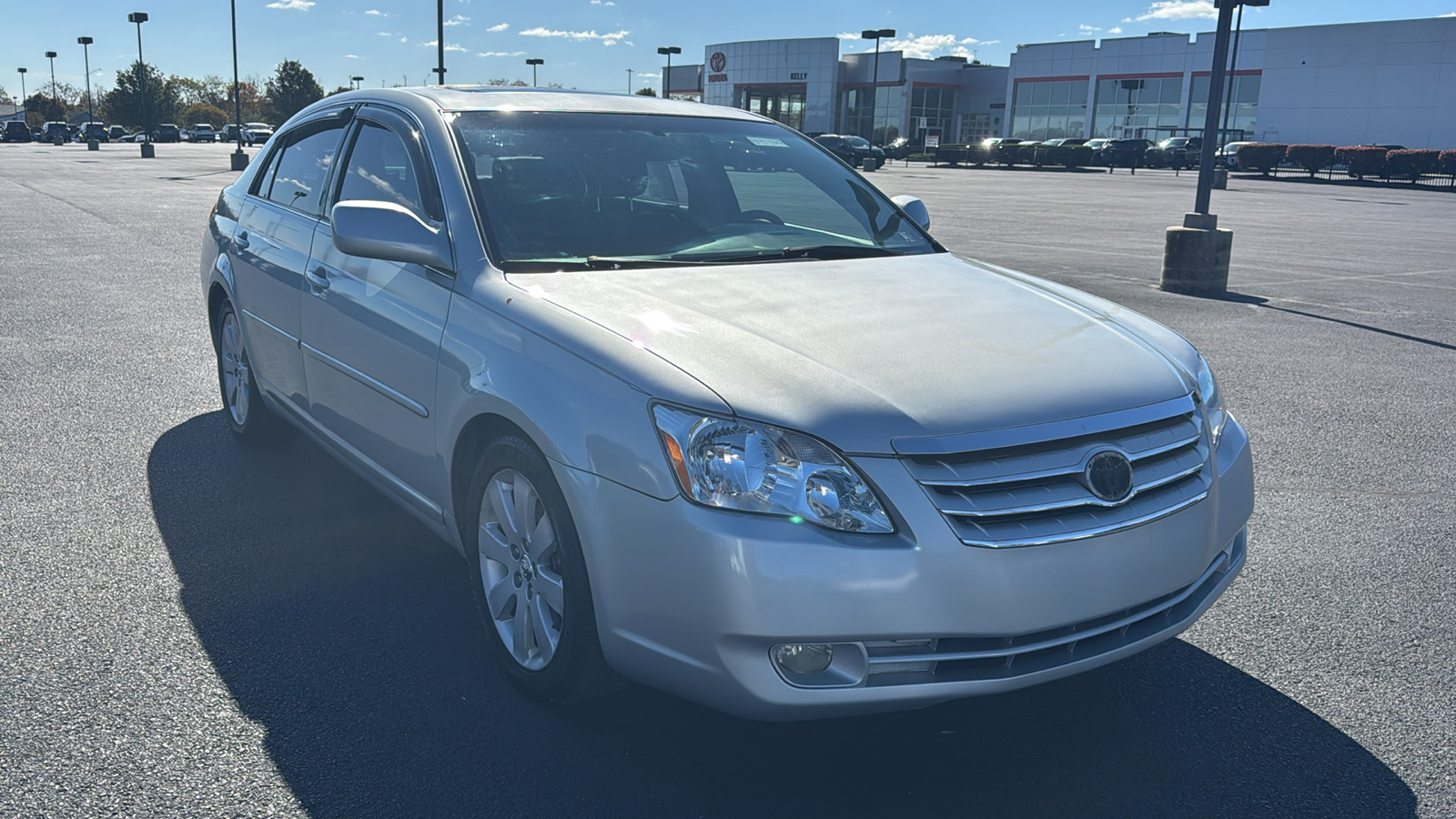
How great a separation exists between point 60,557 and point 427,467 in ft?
5.59

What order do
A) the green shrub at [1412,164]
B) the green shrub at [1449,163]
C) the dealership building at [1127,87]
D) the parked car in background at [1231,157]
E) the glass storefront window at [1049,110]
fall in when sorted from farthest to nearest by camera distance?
the glass storefront window at [1049,110], the dealership building at [1127,87], the parked car in background at [1231,157], the green shrub at [1412,164], the green shrub at [1449,163]

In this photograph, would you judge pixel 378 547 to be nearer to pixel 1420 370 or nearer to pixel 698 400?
pixel 698 400

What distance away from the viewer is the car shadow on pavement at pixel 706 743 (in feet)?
9.33

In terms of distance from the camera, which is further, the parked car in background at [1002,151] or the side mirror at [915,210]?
the parked car in background at [1002,151]

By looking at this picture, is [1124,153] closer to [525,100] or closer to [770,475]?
[525,100]

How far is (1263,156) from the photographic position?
4925 cm

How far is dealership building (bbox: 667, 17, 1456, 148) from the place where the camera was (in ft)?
207

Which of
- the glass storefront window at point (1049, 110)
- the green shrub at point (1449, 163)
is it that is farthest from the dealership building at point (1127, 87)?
the green shrub at point (1449, 163)

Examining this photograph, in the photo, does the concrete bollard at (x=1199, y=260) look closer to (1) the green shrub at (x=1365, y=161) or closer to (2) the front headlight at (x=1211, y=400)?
(2) the front headlight at (x=1211, y=400)

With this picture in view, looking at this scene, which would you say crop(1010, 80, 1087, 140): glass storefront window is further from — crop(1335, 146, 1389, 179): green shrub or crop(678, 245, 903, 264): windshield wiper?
crop(678, 245, 903, 264): windshield wiper

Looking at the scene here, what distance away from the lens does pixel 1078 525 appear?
2664mm

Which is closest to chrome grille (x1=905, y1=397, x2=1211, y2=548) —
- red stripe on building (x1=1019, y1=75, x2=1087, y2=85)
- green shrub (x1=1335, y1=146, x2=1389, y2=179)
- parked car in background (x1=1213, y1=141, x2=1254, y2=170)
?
green shrub (x1=1335, y1=146, x2=1389, y2=179)

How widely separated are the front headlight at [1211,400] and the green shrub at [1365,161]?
161 feet

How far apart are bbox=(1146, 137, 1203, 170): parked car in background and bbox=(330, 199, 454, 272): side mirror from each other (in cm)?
5702
